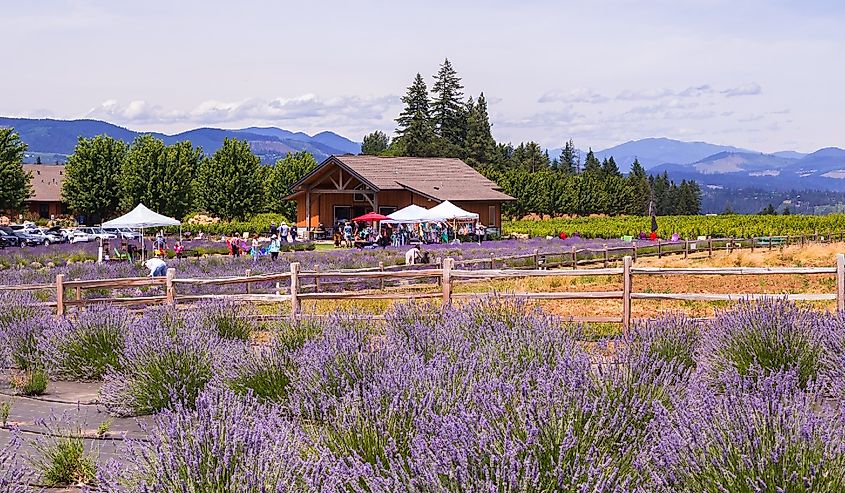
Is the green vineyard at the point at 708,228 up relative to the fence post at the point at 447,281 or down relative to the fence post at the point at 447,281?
down

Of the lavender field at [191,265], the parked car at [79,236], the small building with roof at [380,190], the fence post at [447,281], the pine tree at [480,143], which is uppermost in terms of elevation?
the pine tree at [480,143]

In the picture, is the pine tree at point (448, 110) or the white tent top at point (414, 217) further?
the pine tree at point (448, 110)

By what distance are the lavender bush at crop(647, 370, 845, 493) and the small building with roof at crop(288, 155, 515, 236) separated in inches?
1710

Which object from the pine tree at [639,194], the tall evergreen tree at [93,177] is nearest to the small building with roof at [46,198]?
the tall evergreen tree at [93,177]

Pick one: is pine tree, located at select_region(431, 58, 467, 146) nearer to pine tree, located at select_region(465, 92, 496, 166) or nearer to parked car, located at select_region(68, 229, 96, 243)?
pine tree, located at select_region(465, 92, 496, 166)

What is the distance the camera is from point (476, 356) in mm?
6512

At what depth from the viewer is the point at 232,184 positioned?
60.9m

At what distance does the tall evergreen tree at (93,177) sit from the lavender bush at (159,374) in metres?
55.7

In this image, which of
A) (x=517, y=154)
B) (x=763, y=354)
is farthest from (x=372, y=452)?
(x=517, y=154)

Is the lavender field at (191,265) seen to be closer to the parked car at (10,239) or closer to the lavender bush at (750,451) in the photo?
the parked car at (10,239)

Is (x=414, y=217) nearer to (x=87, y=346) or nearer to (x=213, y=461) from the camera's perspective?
(x=87, y=346)

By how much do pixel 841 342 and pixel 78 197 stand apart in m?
59.6

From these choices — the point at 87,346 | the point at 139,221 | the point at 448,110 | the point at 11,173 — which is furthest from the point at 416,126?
the point at 87,346

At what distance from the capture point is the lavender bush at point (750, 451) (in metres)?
3.91
